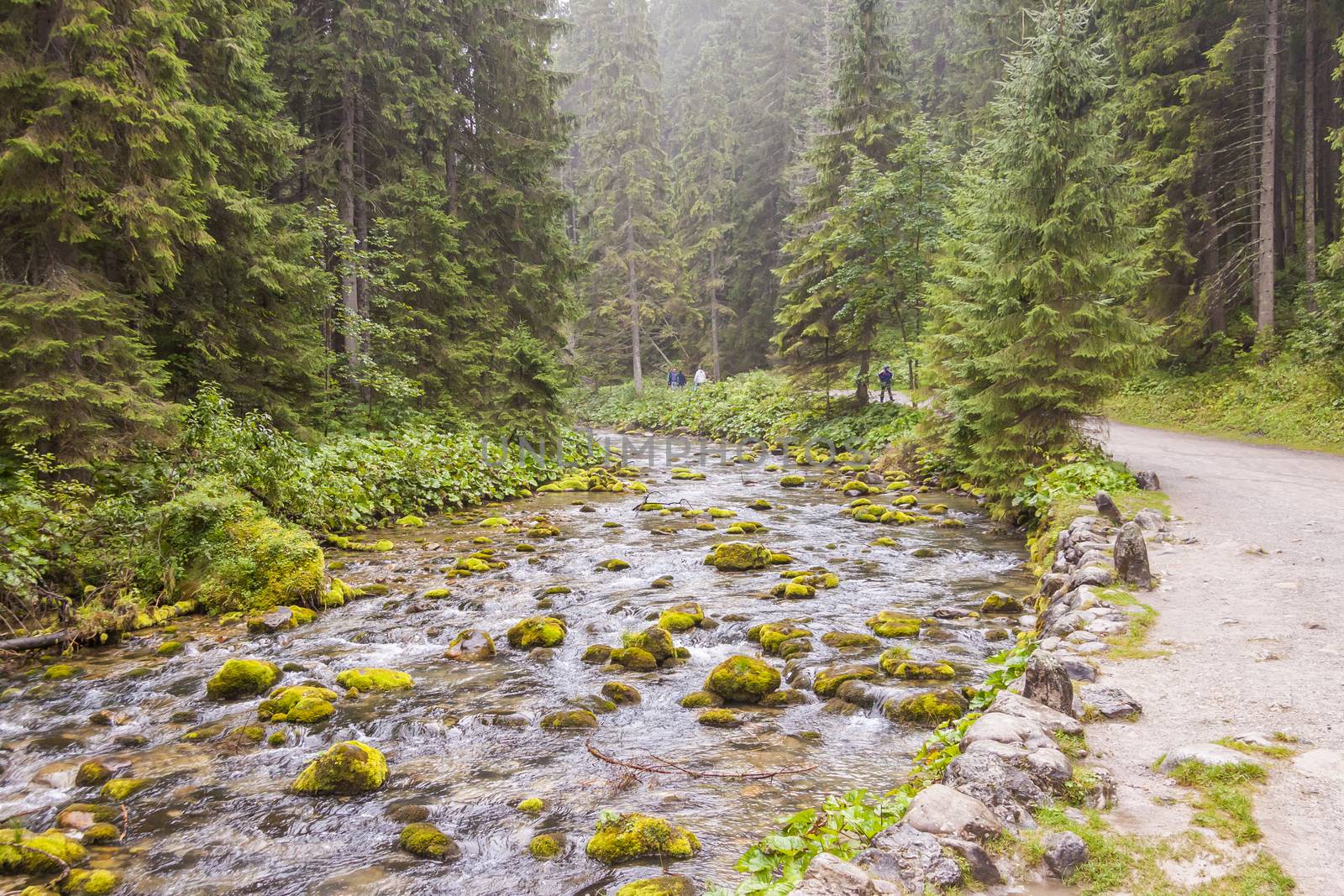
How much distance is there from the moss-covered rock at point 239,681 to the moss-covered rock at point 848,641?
16.1 feet

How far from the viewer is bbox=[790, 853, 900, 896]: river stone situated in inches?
110

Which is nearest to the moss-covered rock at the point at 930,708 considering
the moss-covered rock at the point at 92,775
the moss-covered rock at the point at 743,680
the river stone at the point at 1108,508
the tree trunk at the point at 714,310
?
the moss-covered rock at the point at 743,680

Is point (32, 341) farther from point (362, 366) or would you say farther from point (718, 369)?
point (718, 369)

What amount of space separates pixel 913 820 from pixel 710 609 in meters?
4.98

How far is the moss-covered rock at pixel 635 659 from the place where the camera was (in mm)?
6645

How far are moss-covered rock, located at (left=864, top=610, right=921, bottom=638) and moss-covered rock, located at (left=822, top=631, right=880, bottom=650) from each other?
19 cm

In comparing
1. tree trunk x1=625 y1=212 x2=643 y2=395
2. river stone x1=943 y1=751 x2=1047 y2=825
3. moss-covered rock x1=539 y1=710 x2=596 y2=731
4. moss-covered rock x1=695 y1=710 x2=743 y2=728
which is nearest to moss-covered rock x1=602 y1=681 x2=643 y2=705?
moss-covered rock x1=539 y1=710 x2=596 y2=731

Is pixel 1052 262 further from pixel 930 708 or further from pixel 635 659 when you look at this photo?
pixel 635 659

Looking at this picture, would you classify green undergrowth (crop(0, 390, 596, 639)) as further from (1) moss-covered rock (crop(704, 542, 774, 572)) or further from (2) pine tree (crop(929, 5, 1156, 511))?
(2) pine tree (crop(929, 5, 1156, 511))

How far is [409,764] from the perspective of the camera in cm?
510

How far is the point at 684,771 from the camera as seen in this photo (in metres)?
4.84

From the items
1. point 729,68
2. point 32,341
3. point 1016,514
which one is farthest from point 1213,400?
point 729,68

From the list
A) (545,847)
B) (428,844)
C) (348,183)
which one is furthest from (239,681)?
(348,183)

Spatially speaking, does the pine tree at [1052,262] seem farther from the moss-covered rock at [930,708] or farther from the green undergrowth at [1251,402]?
the moss-covered rock at [930,708]
